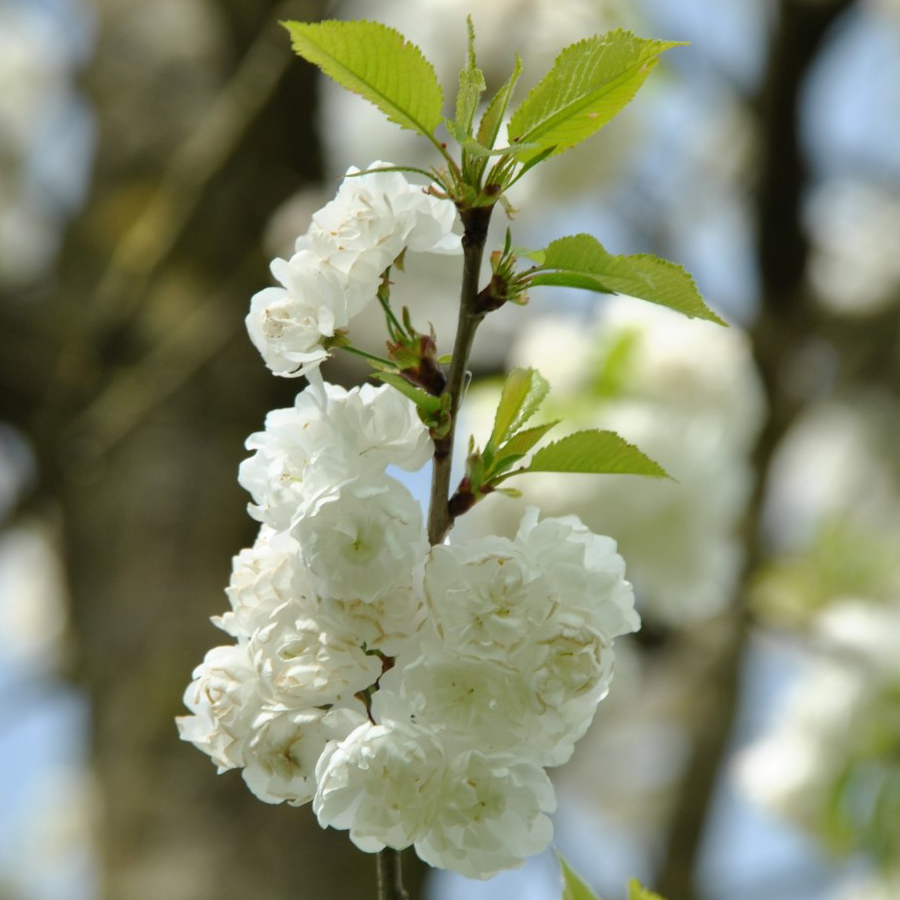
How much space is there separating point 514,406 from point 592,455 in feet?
0.12

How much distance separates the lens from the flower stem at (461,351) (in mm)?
403

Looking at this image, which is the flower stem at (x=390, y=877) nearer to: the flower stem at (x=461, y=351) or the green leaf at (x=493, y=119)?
the flower stem at (x=461, y=351)

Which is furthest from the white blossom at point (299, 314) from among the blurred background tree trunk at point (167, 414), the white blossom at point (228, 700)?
the blurred background tree trunk at point (167, 414)

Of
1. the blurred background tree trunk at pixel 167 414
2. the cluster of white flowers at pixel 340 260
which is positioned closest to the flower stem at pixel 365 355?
the cluster of white flowers at pixel 340 260

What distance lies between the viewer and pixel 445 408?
0.42 meters

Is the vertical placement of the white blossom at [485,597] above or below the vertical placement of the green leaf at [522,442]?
below

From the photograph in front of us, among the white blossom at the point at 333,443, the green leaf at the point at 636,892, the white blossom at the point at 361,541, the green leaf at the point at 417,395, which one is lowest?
the green leaf at the point at 636,892

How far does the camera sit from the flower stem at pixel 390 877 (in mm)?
404

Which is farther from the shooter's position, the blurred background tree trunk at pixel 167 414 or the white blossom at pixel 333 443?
the blurred background tree trunk at pixel 167 414

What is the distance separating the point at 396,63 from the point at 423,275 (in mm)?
1086

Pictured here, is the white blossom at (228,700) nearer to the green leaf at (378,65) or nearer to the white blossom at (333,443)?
the white blossom at (333,443)

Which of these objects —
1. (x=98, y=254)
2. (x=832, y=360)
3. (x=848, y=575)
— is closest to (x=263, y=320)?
(x=848, y=575)

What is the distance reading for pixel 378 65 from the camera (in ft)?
1.37

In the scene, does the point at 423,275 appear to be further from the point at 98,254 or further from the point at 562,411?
the point at 98,254
